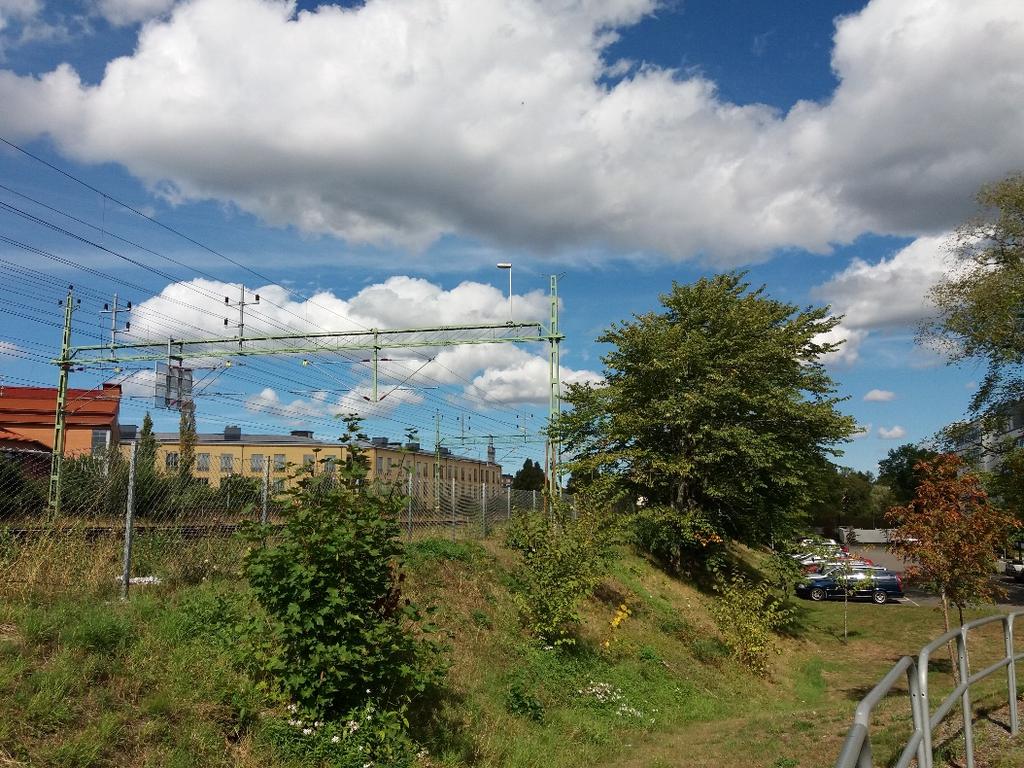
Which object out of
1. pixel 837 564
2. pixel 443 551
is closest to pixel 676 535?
pixel 837 564

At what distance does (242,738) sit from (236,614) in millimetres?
1771

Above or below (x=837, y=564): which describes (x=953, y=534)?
above

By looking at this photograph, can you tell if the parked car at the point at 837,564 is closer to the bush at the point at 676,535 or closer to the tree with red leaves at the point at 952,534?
the bush at the point at 676,535

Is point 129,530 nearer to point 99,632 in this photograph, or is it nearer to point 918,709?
A: point 99,632

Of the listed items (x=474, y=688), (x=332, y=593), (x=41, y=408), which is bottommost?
(x=474, y=688)

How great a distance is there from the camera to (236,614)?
8.04m

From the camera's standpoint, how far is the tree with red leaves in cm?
1335

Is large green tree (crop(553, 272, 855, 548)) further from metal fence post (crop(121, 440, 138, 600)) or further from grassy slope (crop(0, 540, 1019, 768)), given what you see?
metal fence post (crop(121, 440, 138, 600))

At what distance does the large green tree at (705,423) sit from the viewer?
76.8 ft

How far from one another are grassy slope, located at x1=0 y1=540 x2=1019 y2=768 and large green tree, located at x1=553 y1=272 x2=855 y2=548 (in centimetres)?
552

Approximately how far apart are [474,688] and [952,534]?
9069 mm

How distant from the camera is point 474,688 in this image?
10.1 meters

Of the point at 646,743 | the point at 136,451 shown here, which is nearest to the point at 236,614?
the point at 136,451

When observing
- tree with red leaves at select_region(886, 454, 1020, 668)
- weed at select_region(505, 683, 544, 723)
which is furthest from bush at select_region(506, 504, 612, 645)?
tree with red leaves at select_region(886, 454, 1020, 668)
